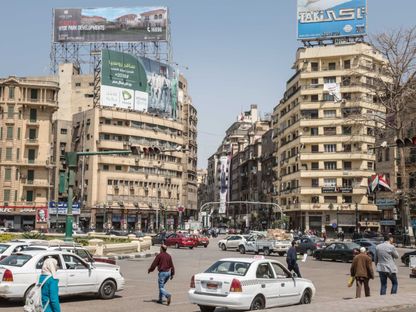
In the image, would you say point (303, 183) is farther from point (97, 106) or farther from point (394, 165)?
point (97, 106)

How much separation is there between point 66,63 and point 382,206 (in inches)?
2448

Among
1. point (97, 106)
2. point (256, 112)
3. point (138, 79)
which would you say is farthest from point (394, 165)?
point (256, 112)

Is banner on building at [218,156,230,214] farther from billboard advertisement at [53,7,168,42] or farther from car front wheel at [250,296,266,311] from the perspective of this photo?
car front wheel at [250,296,266,311]

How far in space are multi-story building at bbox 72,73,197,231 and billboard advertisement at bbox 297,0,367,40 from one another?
2722 cm

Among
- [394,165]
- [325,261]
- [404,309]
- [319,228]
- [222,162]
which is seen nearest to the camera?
[404,309]

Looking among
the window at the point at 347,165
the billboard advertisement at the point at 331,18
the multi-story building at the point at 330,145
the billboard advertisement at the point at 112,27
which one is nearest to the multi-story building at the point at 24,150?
the billboard advertisement at the point at 112,27

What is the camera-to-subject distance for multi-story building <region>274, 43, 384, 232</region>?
3364 inches

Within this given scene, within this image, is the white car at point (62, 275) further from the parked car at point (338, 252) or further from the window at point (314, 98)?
the window at point (314, 98)

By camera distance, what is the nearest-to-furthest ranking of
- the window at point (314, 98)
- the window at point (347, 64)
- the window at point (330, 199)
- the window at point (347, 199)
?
the window at point (347, 199), the window at point (330, 199), the window at point (347, 64), the window at point (314, 98)

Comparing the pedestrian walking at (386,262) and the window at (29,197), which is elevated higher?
the window at (29,197)

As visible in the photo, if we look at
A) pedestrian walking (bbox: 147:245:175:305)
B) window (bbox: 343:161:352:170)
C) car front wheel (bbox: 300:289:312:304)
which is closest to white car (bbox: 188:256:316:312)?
car front wheel (bbox: 300:289:312:304)

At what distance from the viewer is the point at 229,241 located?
1961 inches

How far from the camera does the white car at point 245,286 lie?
1354 centimetres

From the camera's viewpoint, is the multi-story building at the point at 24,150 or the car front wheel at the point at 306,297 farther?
the multi-story building at the point at 24,150
